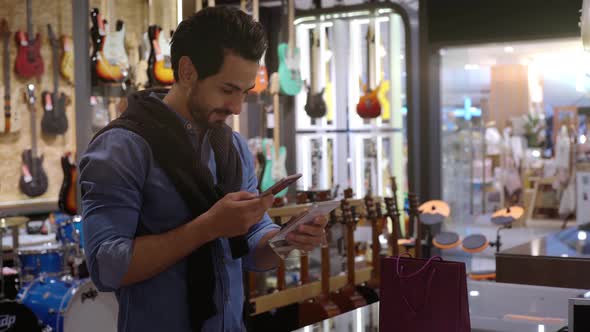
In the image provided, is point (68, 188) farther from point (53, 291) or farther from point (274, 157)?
point (274, 157)

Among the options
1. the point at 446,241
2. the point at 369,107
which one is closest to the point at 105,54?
the point at 446,241

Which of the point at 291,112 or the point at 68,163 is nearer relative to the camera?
the point at 68,163

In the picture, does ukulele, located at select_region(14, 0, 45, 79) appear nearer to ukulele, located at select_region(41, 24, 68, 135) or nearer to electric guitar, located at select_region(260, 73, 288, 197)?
ukulele, located at select_region(41, 24, 68, 135)

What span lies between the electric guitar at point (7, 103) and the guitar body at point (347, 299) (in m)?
3.91

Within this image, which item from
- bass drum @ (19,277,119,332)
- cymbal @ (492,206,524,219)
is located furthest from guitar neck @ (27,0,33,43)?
cymbal @ (492,206,524,219)

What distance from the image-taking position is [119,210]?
164 cm

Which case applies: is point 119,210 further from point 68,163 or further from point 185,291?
point 68,163

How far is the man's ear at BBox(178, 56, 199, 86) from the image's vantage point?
1783 mm

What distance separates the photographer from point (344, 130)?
8102 millimetres

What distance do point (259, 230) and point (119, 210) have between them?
1.58 feet

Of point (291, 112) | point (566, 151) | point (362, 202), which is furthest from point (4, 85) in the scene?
point (566, 151)

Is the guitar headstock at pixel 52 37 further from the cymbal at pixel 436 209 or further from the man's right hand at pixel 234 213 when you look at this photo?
the man's right hand at pixel 234 213

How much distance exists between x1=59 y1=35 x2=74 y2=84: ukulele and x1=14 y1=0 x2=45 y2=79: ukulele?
0.81ft

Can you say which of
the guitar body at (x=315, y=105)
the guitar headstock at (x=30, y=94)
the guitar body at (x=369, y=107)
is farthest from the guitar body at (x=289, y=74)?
the guitar headstock at (x=30, y=94)
